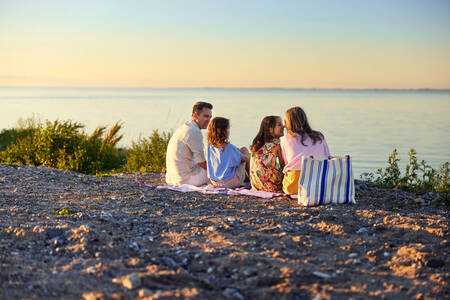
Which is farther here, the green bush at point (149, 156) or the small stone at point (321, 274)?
the green bush at point (149, 156)

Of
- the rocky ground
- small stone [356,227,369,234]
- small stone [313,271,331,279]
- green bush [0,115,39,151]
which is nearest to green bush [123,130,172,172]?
the rocky ground

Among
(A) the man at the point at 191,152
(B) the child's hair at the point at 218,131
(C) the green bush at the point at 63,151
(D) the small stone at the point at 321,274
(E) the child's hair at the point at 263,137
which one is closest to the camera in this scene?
(D) the small stone at the point at 321,274

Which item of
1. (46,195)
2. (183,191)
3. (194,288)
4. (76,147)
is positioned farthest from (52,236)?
(76,147)

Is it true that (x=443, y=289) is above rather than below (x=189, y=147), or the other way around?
below

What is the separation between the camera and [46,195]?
Result: 22.4ft

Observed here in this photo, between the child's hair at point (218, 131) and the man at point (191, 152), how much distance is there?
34 cm

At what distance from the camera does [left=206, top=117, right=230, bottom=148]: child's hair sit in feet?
24.5

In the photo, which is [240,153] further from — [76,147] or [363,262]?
[76,147]

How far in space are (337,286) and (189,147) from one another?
185 inches

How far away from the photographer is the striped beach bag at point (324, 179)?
6207 mm

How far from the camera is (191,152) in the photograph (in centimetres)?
793

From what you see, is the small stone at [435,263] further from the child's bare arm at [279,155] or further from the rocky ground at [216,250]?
the child's bare arm at [279,155]

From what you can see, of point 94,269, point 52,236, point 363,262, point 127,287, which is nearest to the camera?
point 127,287

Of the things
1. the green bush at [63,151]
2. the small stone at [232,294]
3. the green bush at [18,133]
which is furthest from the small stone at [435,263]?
the green bush at [18,133]
